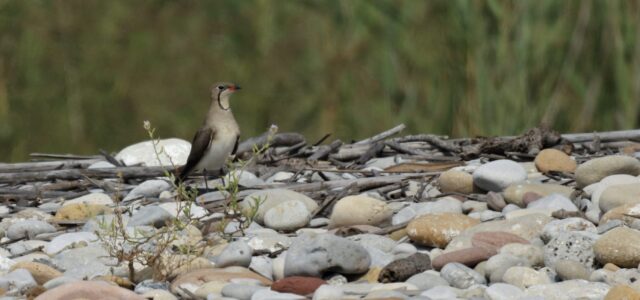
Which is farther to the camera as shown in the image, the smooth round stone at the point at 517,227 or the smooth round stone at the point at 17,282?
the smooth round stone at the point at 517,227

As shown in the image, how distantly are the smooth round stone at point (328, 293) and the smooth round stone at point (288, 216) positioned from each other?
1242 millimetres

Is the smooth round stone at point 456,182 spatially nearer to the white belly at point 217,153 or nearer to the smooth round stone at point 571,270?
the smooth round stone at point 571,270

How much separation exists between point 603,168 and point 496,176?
0.49m

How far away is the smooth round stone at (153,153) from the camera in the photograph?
26.8 feet

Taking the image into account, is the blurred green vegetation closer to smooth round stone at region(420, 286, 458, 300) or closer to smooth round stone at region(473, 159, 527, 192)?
smooth round stone at region(473, 159, 527, 192)

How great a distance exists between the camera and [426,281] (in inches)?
201

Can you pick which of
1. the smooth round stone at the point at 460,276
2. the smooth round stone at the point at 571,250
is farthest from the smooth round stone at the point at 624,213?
the smooth round stone at the point at 460,276

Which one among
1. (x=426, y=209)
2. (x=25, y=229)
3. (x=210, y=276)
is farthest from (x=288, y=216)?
(x=25, y=229)

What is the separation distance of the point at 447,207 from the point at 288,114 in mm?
2850

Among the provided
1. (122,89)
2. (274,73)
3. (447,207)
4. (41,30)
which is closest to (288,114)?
(274,73)

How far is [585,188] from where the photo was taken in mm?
6246

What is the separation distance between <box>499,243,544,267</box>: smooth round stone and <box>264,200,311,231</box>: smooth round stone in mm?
1189

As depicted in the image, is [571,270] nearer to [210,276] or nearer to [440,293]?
[440,293]

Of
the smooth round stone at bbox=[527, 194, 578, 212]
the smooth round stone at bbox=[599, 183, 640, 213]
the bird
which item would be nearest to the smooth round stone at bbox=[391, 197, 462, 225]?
the smooth round stone at bbox=[527, 194, 578, 212]
